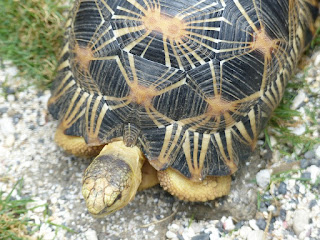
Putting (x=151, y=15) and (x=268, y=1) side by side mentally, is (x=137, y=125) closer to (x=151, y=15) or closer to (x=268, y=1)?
(x=151, y=15)

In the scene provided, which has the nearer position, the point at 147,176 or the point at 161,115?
the point at 161,115

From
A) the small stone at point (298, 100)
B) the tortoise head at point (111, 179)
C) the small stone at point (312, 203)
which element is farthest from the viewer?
the small stone at point (298, 100)

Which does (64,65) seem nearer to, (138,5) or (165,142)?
(138,5)

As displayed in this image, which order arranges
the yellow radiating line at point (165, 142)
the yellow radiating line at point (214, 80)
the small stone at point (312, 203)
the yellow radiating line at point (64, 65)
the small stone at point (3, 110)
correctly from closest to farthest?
the yellow radiating line at point (214, 80) → the yellow radiating line at point (165, 142) → the small stone at point (312, 203) → the yellow radiating line at point (64, 65) → the small stone at point (3, 110)

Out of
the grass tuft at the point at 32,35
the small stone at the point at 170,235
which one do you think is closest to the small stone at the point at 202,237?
the small stone at the point at 170,235

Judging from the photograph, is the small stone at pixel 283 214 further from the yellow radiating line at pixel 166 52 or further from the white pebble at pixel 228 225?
the yellow radiating line at pixel 166 52

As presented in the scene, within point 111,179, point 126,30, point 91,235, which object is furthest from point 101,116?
point 91,235

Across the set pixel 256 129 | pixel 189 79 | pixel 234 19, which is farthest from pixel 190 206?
pixel 234 19
